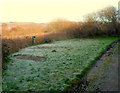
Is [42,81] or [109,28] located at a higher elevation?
[109,28]

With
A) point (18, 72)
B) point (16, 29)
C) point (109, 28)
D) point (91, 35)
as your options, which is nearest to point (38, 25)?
point (16, 29)

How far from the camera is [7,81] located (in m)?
5.71

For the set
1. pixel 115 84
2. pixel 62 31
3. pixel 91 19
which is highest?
pixel 91 19

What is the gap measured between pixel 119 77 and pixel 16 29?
15.4 metres

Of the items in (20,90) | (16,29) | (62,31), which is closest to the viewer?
(20,90)

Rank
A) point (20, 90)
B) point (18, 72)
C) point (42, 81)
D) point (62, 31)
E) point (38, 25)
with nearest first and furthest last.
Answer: point (20, 90), point (42, 81), point (18, 72), point (38, 25), point (62, 31)

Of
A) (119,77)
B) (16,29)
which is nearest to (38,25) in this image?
(16,29)

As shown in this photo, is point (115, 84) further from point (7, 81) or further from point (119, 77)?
point (7, 81)

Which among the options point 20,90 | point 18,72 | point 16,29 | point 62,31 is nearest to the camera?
point 20,90

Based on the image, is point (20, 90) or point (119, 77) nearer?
point (20, 90)

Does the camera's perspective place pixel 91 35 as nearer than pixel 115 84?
No

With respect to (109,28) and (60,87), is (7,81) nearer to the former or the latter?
(60,87)

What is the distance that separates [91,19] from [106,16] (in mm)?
2353

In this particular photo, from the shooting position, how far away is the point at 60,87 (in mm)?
5051
